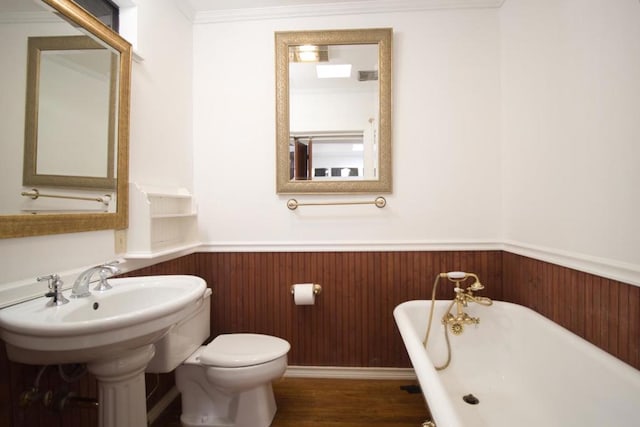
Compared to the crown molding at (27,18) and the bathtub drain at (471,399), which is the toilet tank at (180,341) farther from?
the bathtub drain at (471,399)

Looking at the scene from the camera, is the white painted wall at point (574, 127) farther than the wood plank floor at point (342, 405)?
No

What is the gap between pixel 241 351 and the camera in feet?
4.54

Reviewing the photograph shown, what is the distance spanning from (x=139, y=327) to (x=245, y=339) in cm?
83

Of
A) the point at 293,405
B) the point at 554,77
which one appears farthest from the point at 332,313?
the point at 554,77

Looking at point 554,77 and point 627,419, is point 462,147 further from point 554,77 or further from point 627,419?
point 627,419

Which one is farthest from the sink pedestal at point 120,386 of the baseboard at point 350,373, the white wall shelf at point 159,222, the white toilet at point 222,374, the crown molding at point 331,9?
the crown molding at point 331,9

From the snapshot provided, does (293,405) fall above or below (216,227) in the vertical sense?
below

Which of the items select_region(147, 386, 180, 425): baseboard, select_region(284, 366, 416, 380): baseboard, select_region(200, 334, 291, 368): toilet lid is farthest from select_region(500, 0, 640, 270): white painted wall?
select_region(147, 386, 180, 425): baseboard

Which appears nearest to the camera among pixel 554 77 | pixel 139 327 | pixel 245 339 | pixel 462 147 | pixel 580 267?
pixel 139 327

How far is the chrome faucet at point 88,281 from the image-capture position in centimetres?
96

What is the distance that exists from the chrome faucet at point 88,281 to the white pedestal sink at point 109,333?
0.08 feet

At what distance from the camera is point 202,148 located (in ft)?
6.25

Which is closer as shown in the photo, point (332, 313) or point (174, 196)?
point (174, 196)

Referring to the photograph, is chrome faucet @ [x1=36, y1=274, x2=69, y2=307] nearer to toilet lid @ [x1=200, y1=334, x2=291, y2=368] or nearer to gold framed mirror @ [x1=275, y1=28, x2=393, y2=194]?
toilet lid @ [x1=200, y1=334, x2=291, y2=368]
